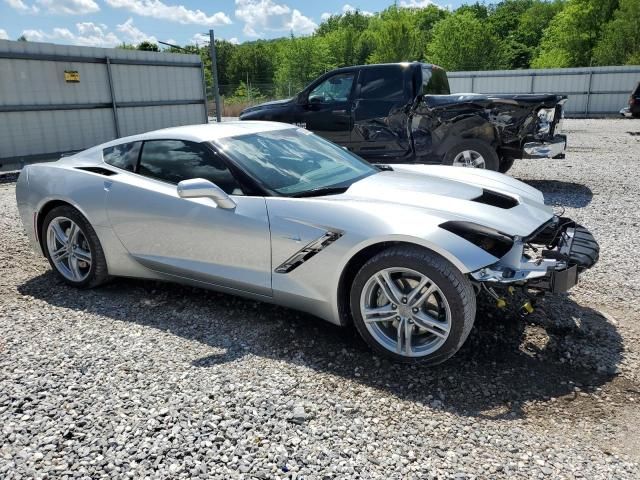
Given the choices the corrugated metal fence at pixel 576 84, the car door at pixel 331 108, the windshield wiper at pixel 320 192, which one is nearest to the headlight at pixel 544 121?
the car door at pixel 331 108

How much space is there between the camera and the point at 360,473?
2.20m

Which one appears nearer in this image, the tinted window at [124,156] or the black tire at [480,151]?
the tinted window at [124,156]

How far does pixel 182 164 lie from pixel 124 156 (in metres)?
0.64

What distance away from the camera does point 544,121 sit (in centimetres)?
741

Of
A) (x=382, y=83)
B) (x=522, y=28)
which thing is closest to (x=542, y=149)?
(x=382, y=83)

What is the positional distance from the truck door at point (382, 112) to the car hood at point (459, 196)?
4.12 metres

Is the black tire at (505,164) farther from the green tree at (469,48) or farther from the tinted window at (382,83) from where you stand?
the green tree at (469,48)

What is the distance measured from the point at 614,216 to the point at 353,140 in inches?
157

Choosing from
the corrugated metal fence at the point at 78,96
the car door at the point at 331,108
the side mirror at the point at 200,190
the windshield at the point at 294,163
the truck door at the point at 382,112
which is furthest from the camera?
the corrugated metal fence at the point at 78,96

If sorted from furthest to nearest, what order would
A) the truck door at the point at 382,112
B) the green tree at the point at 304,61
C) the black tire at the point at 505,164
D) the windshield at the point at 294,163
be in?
the green tree at the point at 304,61 → the black tire at the point at 505,164 → the truck door at the point at 382,112 → the windshield at the point at 294,163

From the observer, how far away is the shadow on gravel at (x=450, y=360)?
110 inches

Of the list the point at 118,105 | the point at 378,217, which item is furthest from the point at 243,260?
the point at 118,105

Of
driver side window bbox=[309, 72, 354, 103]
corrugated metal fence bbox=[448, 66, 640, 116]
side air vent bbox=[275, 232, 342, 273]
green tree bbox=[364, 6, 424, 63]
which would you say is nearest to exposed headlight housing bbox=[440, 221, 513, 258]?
side air vent bbox=[275, 232, 342, 273]

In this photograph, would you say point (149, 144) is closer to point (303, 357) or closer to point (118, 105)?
point (303, 357)
